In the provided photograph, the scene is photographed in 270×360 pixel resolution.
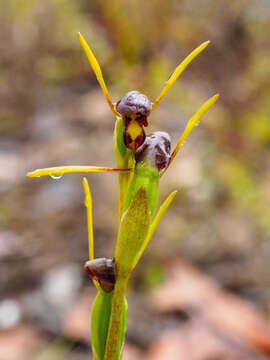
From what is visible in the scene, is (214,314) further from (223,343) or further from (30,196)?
(30,196)

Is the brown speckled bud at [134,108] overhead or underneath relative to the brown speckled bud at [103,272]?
overhead

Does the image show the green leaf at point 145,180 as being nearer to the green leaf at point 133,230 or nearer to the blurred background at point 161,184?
the green leaf at point 133,230

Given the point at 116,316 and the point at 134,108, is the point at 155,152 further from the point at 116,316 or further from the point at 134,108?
the point at 116,316

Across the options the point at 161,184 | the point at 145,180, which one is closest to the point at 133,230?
the point at 145,180

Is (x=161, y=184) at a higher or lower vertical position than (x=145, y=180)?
lower

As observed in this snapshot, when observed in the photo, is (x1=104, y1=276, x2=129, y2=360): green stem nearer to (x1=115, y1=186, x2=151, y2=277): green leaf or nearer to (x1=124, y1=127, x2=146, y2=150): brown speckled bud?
(x1=115, y1=186, x2=151, y2=277): green leaf

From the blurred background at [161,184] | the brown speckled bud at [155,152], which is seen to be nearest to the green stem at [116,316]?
the brown speckled bud at [155,152]
